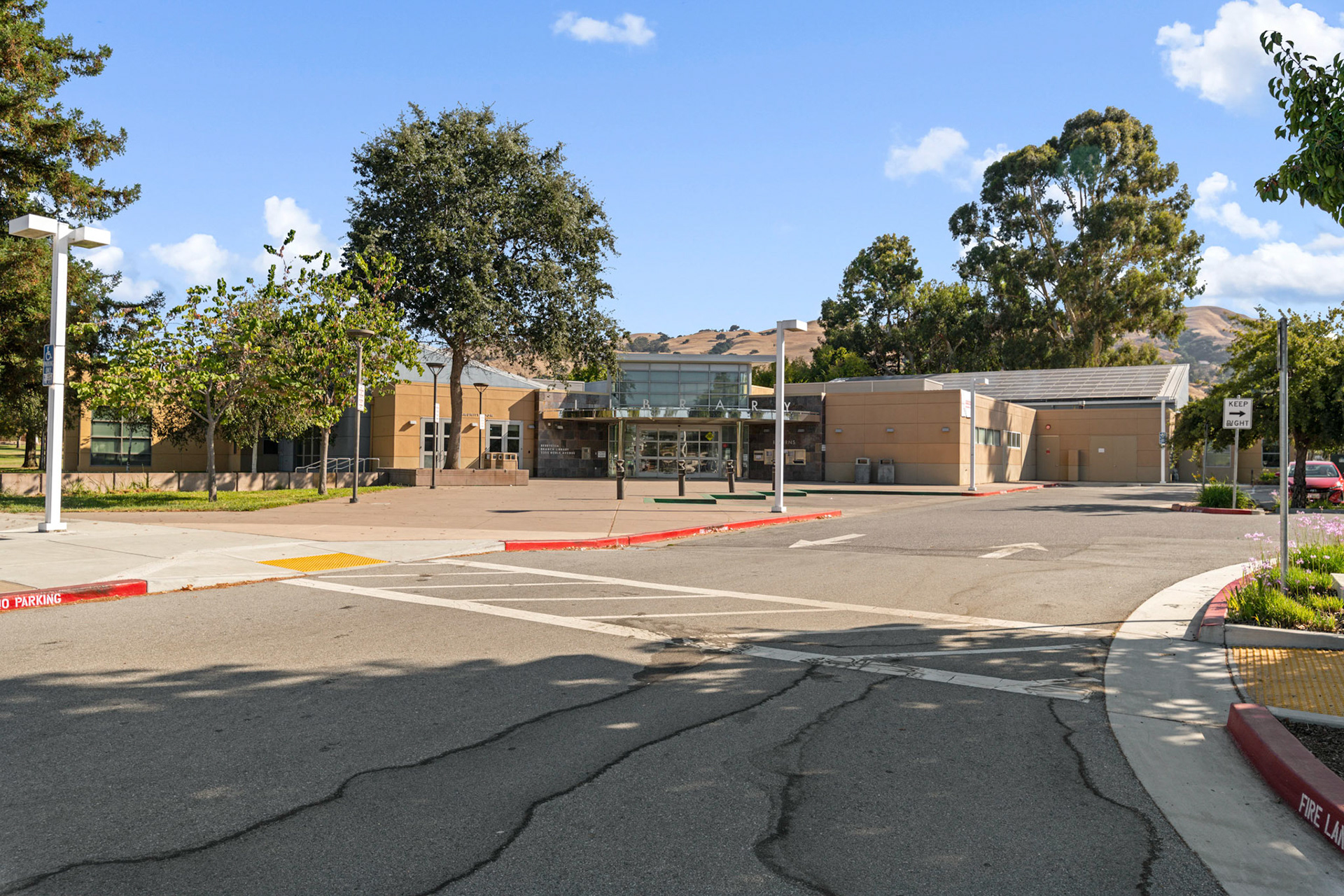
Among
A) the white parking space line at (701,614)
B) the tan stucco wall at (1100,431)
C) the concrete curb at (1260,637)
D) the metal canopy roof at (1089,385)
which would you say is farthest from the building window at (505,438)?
the concrete curb at (1260,637)

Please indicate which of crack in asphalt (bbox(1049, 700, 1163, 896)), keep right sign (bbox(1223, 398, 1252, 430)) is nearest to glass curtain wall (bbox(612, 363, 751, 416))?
keep right sign (bbox(1223, 398, 1252, 430))

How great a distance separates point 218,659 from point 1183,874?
625 cm

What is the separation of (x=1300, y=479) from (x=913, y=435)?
18.5 m

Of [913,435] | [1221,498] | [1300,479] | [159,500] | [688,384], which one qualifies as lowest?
[159,500]

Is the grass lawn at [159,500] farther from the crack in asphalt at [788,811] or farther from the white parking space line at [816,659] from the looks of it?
the crack in asphalt at [788,811]

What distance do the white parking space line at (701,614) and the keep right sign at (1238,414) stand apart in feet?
58.0

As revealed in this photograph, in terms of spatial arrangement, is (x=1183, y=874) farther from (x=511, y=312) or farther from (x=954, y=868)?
(x=511, y=312)

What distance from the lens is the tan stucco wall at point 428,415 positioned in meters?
47.4

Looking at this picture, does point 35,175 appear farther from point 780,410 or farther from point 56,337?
point 780,410

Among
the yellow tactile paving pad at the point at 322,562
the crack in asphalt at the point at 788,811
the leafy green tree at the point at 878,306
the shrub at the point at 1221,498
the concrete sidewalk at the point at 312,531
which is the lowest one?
the crack in asphalt at the point at 788,811

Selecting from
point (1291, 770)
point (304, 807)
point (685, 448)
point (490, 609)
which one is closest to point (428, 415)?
point (685, 448)

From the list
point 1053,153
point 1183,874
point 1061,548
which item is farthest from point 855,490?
point 1053,153

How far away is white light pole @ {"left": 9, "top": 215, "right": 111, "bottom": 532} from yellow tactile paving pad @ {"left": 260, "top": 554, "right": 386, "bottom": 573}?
530 cm

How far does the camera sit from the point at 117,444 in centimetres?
4509
